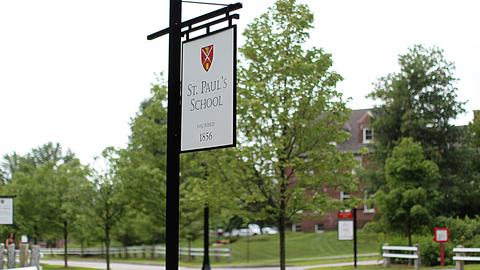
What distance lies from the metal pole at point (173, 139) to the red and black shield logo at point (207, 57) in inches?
16.1

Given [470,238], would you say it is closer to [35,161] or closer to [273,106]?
[273,106]

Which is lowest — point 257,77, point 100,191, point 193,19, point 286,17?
point 100,191

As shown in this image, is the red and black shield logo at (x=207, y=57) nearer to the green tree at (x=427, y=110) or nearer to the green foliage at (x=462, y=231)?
the green foliage at (x=462, y=231)

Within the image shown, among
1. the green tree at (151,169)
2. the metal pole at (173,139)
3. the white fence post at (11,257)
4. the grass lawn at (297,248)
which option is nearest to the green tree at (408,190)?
the green tree at (151,169)

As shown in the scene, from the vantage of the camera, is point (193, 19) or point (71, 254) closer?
point (193, 19)

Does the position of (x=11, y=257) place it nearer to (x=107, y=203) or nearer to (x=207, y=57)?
(x=107, y=203)

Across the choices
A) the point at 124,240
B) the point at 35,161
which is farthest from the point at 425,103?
the point at 35,161

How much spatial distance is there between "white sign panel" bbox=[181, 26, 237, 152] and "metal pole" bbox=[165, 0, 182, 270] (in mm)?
107

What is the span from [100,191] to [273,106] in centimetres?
1300

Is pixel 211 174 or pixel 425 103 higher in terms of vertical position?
pixel 425 103

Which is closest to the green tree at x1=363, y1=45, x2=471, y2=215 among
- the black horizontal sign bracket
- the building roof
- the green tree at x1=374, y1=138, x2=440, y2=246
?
the building roof

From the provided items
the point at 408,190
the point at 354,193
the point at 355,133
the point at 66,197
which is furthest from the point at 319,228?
the point at 66,197

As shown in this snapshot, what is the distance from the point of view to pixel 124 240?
45.8 m

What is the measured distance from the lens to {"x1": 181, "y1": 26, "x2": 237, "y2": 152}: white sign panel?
5.11 meters
